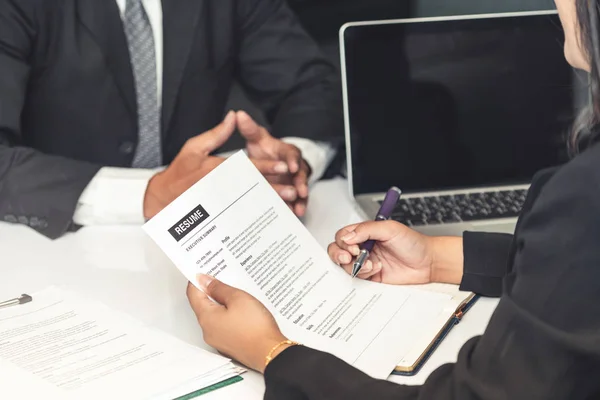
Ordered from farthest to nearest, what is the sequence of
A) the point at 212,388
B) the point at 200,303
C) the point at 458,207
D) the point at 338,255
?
the point at 458,207
the point at 338,255
the point at 200,303
the point at 212,388

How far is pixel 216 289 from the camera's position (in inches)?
34.7

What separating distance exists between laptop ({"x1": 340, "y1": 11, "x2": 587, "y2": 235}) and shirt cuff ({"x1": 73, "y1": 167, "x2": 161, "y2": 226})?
353 mm

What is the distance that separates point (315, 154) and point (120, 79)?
1.34ft

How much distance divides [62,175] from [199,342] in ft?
1.65

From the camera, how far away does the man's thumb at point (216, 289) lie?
874 millimetres

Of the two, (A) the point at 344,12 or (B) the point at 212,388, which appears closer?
(B) the point at 212,388

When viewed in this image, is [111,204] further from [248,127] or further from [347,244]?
[347,244]

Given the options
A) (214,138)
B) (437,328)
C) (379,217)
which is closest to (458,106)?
(379,217)

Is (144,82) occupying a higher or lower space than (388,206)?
higher

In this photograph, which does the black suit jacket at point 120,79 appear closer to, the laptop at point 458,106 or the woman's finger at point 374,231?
the laptop at point 458,106

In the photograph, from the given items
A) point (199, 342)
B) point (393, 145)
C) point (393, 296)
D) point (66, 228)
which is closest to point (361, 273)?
point (393, 296)

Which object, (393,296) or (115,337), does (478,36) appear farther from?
(115,337)

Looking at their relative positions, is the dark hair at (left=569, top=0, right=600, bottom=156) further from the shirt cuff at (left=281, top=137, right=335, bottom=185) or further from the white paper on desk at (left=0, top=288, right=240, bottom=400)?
the shirt cuff at (left=281, top=137, right=335, bottom=185)

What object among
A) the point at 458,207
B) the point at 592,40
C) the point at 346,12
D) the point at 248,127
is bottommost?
the point at 458,207
